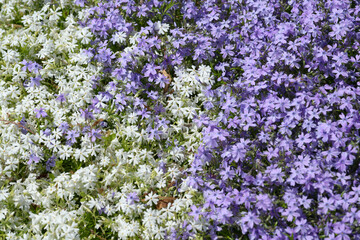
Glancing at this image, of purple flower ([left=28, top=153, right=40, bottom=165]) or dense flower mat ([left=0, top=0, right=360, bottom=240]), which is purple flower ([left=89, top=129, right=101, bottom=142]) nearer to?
dense flower mat ([left=0, top=0, right=360, bottom=240])

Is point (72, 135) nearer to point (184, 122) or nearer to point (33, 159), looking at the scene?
point (33, 159)

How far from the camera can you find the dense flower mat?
402cm

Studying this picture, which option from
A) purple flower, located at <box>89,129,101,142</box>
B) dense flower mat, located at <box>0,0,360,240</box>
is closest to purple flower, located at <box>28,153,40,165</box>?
dense flower mat, located at <box>0,0,360,240</box>

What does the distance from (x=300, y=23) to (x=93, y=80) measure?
96.6 inches

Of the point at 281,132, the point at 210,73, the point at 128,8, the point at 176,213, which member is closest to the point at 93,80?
the point at 128,8

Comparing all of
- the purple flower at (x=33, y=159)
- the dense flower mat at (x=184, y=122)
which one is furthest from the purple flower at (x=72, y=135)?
the purple flower at (x=33, y=159)

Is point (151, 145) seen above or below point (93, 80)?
below


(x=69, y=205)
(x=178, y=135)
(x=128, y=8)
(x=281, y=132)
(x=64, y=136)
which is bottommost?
(x=69, y=205)

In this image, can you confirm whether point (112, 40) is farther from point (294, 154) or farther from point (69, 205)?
point (294, 154)

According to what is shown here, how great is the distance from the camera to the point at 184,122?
5.13m

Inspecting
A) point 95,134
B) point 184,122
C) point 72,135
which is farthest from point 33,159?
point 184,122

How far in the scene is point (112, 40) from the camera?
5453 mm

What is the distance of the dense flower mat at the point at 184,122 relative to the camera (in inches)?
158

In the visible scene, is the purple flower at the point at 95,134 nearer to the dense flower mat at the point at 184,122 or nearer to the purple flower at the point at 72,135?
the dense flower mat at the point at 184,122
